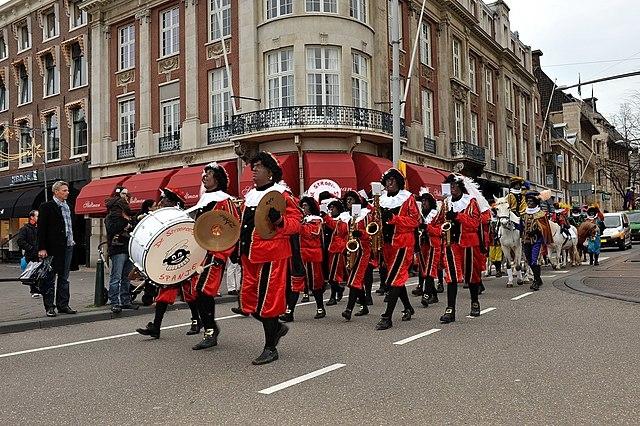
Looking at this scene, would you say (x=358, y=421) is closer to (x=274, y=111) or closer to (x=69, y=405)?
(x=69, y=405)

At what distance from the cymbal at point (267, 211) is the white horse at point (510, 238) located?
866 centimetres

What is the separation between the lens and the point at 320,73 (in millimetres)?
22562

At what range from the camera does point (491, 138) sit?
3741cm

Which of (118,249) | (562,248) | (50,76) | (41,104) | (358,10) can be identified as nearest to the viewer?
(118,249)

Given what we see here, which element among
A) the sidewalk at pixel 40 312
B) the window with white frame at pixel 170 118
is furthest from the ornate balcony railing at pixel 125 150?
the sidewalk at pixel 40 312

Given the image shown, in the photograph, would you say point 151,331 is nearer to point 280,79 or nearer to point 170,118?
point 280,79

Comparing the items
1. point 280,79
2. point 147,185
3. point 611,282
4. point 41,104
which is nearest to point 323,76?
point 280,79

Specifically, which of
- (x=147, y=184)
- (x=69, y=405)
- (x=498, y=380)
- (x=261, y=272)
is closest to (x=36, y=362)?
(x=69, y=405)

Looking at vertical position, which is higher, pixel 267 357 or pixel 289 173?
pixel 289 173

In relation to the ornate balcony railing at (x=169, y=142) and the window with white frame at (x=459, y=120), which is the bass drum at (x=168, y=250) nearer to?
the ornate balcony railing at (x=169, y=142)

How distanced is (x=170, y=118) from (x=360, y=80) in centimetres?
846

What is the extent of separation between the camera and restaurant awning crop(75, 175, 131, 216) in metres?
26.6

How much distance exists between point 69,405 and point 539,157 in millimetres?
46002

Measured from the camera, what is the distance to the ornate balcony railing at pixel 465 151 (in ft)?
100.0
